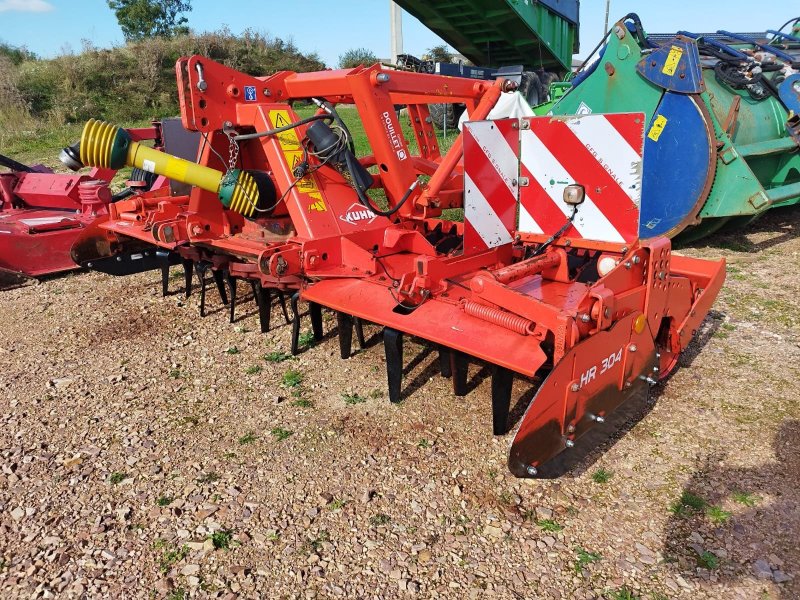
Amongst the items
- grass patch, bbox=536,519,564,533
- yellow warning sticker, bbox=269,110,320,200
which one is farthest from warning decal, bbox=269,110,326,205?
grass patch, bbox=536,519,564,533

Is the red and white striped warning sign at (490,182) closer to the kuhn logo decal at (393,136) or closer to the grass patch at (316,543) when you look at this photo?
the kuhn logo decal at (393,136)

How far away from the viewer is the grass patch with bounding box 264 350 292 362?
3775 mm

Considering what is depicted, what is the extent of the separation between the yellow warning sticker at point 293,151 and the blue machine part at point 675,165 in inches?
109

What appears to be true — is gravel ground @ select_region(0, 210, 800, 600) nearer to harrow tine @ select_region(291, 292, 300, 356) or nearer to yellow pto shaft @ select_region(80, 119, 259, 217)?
harrow tine @ select_region(291, 292, 300, 356)

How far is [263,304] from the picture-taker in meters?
4.07

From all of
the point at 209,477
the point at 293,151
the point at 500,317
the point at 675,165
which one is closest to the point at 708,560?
the point at 500,317

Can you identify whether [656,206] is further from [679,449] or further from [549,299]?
[679,449]

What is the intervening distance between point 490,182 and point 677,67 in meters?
2.52

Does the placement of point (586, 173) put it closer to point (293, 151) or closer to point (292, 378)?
point (293, 151)

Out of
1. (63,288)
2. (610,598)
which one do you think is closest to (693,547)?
(610,598)

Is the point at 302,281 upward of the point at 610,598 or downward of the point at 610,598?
upward

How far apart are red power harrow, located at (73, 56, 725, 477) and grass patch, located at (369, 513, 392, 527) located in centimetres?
54

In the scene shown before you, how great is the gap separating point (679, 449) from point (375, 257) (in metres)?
1.96

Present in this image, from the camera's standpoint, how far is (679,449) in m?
2.70
